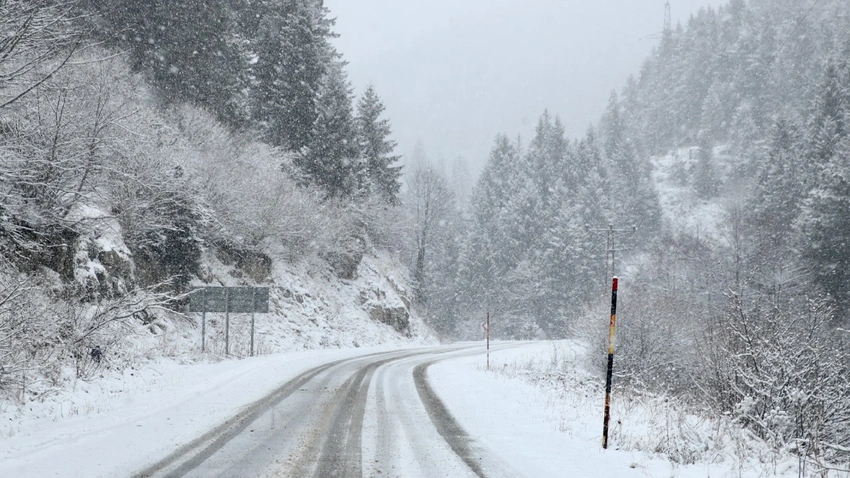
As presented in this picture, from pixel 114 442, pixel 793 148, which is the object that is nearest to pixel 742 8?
pixel 793 148

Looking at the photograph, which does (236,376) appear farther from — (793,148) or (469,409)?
(793,148)

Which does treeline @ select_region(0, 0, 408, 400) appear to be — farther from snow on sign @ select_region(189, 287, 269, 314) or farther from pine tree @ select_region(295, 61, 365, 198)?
snow on sign @ select_region(189, 287, 269, 314)

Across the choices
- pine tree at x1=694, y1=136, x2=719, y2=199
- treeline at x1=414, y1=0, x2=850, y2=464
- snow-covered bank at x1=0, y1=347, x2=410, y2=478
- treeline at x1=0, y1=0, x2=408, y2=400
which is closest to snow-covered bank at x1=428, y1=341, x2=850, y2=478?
treeline at x1=414, y1=0, x2=850, y2=464

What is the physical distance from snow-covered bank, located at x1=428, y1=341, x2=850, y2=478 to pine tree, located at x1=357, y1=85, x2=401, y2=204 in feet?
97.4

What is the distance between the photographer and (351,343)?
26453mm

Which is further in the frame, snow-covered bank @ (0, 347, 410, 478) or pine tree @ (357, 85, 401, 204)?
pine tree @ (357, 85, 401, 204)

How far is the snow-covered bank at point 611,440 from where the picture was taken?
5.68m

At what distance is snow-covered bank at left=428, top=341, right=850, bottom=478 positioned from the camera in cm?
568

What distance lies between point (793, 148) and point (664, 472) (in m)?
65.5

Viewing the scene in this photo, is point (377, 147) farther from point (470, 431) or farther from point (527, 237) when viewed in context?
point (470, 431)

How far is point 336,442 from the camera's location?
6250 millimetres

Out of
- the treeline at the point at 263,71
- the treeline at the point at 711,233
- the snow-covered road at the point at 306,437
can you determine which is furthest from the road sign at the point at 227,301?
the treeline at the point at 263,71

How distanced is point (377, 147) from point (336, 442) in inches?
1390

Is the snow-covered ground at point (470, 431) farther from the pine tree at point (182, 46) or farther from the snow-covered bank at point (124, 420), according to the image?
the pine tree at point (182, 46)
